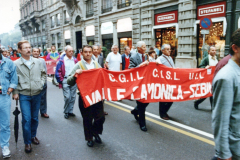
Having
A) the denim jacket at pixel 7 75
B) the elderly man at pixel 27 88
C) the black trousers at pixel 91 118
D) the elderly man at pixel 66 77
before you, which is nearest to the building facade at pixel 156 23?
the elderly man at pixel 66 77

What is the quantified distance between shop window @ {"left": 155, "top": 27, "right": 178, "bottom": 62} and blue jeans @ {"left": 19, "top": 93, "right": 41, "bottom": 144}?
12.4 meters

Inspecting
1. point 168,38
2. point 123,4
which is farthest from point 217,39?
point 123,4

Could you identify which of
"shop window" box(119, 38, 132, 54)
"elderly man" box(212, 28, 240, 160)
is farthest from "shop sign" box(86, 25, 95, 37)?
"elderly man" box(212, 28, 240, 160)

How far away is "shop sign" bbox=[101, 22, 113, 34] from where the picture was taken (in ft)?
66.3

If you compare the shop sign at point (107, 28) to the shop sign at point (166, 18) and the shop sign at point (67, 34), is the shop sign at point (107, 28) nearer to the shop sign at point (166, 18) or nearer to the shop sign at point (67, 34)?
the shop sign at point (166, 18)

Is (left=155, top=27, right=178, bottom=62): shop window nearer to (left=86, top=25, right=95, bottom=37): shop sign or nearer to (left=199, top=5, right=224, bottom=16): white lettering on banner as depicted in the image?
(left=199, top=5, right=224, bottom=16): white lettering on banner

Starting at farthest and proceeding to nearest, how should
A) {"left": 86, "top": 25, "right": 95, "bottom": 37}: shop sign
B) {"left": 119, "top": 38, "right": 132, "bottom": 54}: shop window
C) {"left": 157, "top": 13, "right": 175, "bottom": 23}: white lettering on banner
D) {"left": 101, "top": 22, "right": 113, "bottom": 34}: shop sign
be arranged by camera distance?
{"left": 86, "top": 25, "right": 95, "bottom": 37}: shop sign
{"left": 101, "top": 22, "right": 113, "bottom": 34}: shop sign
{"left": 119, "top": 38, "right": 132, "bottom": 54}: shop window
{"left": 157, "top": 13, "right": 175, "bottom": 23}: white lettering on banner

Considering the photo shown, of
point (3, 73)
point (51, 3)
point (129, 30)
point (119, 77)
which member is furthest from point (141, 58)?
point (51, 3)

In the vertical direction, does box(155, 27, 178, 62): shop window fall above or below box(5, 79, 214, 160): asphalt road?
above

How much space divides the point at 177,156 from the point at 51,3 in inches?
1397

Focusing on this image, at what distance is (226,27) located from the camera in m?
10.9

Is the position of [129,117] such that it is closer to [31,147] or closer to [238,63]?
[31,147]

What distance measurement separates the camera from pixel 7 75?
3.34 metres

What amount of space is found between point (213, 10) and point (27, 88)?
1133 centimetres
